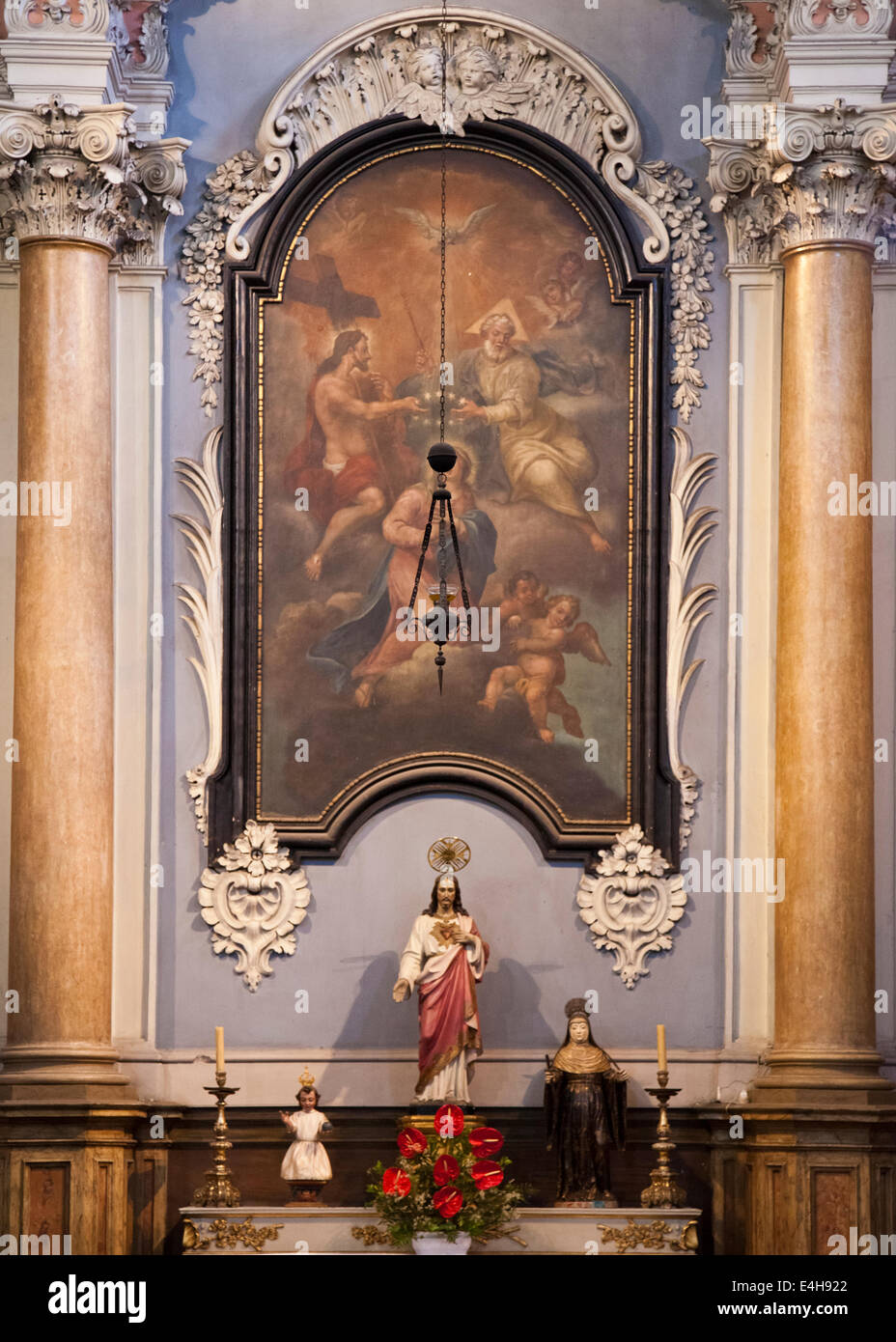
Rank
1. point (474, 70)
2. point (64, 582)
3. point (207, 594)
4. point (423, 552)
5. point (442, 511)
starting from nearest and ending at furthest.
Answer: point (423, 552) → point (64, 582) → point (442, 511) → point (207, 594) → point (474, 70)

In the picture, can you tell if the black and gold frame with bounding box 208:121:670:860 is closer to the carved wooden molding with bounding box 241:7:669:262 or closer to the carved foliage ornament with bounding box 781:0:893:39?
the carved wooden molding with bounding box 241:7:669:262

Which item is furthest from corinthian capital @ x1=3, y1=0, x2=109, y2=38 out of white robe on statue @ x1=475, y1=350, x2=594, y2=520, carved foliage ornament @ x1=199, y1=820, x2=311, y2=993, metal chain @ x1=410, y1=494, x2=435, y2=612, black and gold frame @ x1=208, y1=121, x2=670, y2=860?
carved foliage ornament @ x1=199, y1=820, x2=311, y2=993

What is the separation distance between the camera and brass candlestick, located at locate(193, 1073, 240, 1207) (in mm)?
11148

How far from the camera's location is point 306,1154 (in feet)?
37.1

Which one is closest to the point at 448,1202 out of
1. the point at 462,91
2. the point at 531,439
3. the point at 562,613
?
the point at 562,613

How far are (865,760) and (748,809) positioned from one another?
2.43 feet

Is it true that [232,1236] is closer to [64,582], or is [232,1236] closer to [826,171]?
[64,582]

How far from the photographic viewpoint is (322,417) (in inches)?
498

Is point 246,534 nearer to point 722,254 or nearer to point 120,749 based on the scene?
point 120,749

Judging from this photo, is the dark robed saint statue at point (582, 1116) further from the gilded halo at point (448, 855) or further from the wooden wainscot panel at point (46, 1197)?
the wooden wainscot panel at point (46, 1197)

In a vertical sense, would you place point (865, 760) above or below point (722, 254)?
below

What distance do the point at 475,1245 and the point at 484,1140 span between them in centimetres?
50

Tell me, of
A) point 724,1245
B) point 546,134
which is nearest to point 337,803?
point 724,1245

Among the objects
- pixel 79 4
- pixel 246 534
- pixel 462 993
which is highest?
pixel 79 4
